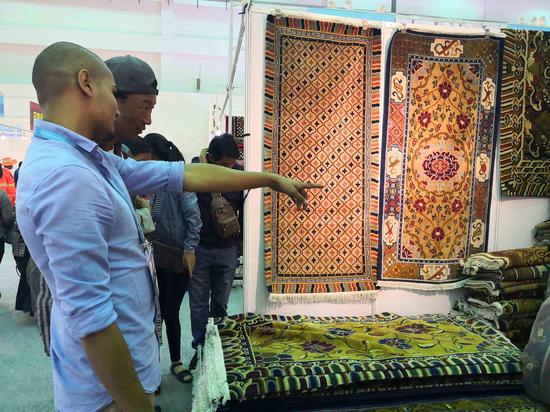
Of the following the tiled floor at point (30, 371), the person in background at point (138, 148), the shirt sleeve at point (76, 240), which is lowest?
the tiled floor at point (30, 371)

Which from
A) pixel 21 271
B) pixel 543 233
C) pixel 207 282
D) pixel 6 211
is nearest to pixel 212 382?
pixel 207 282

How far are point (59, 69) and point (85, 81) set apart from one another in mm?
60

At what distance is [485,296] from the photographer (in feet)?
9.00

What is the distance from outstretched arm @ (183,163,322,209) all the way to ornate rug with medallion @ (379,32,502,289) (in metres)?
1.50

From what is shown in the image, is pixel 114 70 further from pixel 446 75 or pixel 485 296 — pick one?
pixel 485 296

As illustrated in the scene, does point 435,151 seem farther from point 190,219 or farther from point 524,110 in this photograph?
point 190,219

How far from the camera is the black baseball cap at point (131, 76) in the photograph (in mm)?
Answer: 1506

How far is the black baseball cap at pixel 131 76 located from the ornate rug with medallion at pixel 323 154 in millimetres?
1077

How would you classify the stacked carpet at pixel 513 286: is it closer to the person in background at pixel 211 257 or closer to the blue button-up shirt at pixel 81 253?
the person in background at pixel 211 257

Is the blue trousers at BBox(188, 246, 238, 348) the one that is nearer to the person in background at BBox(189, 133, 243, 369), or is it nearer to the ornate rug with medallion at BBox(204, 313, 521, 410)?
the person in background at BBox(189, 133, 243, 369)

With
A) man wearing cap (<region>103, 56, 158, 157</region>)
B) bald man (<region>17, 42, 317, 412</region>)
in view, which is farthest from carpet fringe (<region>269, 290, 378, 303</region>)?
bald man (<region>17, 42, 317, 412</region>)

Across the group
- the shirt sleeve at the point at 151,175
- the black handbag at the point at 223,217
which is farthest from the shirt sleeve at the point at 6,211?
the shirt sleeve at the point at 151,175

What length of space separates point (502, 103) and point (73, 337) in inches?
113

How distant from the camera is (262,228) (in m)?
2.60
